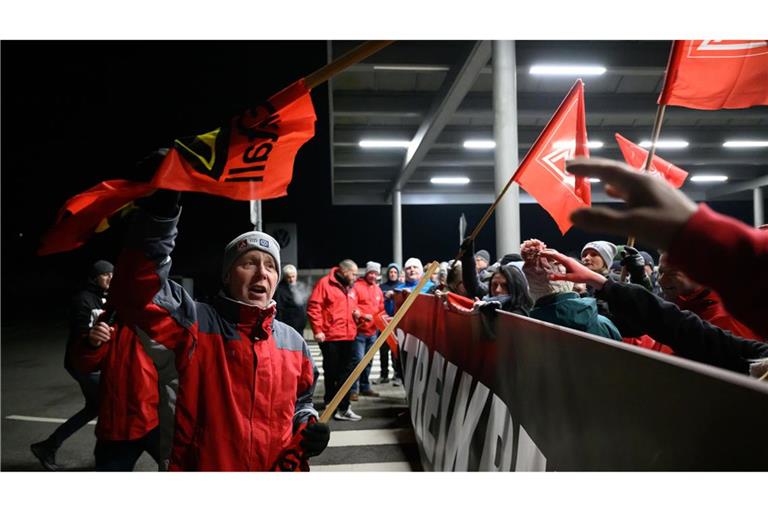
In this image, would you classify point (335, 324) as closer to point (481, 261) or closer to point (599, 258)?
point (481, 261)

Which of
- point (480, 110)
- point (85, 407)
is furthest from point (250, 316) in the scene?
point (480, 110)

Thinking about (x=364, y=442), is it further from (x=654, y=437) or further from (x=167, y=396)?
(x=654, y=437)

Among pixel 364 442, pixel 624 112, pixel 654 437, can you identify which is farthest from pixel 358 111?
pixel 654 437

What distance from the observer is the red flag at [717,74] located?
3010 mm

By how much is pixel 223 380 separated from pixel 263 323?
→ 0.28m

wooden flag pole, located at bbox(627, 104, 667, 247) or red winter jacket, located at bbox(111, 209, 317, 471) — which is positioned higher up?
wooden flag pole, located at bbox(627, 104, 667, 247)

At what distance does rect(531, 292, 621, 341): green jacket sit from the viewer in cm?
259

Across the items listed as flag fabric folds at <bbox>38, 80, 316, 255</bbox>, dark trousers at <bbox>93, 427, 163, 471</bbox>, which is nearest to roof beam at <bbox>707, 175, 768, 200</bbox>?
flag fabric folds at <bbox>38, 80, 316, 255</bbox>

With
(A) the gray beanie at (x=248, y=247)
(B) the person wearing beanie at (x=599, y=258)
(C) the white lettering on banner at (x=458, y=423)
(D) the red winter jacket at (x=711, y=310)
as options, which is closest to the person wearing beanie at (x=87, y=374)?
(A) the gray beanie at (x=248, y=247)

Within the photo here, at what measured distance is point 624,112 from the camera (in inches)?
469

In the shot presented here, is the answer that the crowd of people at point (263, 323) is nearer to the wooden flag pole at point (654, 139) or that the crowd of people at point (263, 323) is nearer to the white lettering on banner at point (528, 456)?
the wooden flag pole at point (654, 139)

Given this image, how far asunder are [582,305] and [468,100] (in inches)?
405

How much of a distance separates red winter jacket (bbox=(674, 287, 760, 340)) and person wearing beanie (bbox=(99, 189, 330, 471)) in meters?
2.40

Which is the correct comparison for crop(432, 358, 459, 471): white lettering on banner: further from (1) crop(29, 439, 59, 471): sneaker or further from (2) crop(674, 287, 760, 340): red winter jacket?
(1) crop(29, 439, 59, 471): sneaker
